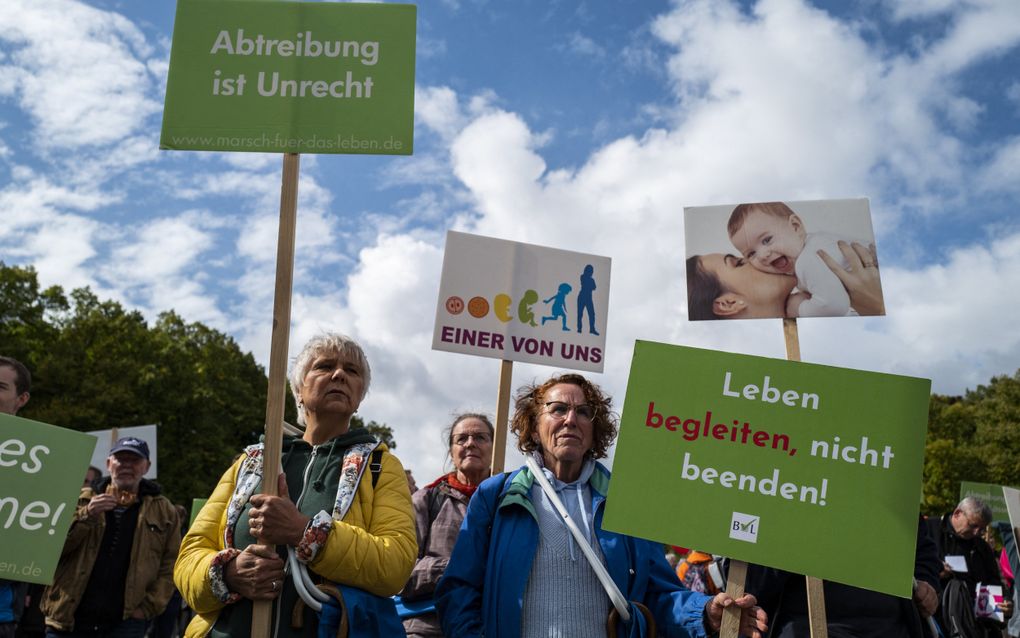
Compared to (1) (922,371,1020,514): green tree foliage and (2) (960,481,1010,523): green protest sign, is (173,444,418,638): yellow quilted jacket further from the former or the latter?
(1) (922,371,1020,514): green tree foliage

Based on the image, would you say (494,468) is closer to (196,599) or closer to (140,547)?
(196,599)

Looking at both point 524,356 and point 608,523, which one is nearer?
point 608,523

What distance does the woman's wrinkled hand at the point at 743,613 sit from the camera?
9.68 ft

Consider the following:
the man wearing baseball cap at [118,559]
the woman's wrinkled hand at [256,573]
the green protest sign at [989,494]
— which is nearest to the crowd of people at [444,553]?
the woman's wrinkled hand at [256,573]

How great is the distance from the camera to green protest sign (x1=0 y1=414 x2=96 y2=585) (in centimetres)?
337

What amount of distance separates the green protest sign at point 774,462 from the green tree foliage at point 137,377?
96.2 ft

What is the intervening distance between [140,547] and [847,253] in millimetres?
5137

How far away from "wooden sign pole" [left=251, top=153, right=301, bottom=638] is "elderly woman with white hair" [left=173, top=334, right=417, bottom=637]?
57mm

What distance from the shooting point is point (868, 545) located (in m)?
2.95

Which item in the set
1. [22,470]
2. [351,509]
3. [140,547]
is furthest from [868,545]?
[140,547]

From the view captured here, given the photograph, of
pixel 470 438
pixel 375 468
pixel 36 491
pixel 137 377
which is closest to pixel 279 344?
pixel 375 468

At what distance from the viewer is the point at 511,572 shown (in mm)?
3428

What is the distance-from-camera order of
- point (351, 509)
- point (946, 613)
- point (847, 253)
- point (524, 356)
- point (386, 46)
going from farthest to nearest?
point (946, 613), point (524, 356), point (847, 253), point (386, 46), point (351, 509)

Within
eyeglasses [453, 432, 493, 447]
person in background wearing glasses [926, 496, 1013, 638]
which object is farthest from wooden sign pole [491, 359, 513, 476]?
person in background wearing glasses [926, 496, 1013, 638]
